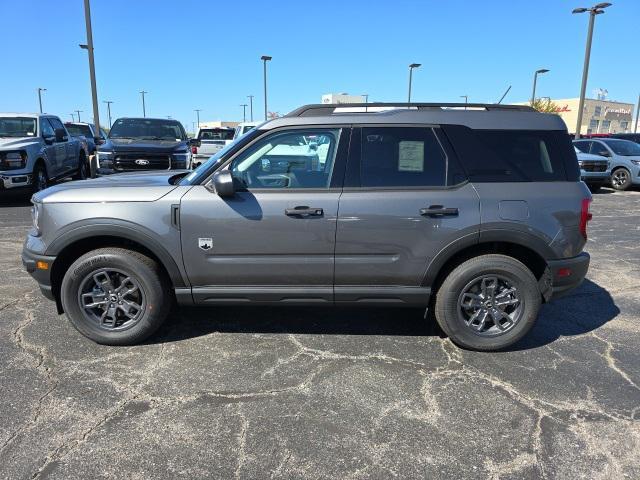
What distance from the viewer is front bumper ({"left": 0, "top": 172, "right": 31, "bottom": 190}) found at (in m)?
9.73

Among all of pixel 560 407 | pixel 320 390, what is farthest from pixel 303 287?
pixel 560 407

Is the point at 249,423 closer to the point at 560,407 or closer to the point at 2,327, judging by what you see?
the point at 560,407

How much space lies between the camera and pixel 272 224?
3.57 metres

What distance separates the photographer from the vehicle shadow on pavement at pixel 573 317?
4.12 meters

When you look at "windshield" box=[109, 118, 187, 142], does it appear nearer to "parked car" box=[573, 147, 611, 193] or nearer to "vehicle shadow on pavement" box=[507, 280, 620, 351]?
"vehicle shadow on pavement" box=[507, 280, 620, 351]

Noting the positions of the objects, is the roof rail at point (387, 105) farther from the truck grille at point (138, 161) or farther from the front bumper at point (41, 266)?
the truck grille at point (138, 161)

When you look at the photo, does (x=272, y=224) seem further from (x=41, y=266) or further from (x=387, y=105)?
(x=41, y=266)

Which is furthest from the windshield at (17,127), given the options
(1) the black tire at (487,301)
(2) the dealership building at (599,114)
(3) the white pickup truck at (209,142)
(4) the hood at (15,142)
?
(2) the dealership building at (599,114)

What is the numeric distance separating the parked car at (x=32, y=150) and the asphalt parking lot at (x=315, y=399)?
641cm

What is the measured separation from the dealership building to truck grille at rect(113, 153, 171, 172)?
6001 cm

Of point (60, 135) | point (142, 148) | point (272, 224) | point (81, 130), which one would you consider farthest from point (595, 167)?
point (81, 130)

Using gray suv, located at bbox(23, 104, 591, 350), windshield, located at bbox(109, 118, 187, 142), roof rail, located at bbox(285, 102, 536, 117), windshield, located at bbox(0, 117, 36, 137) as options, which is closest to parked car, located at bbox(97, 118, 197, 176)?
windshield, located at bbox(109, 118, 187, 142)

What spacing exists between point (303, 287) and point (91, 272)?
64.5 inches

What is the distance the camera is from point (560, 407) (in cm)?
307
